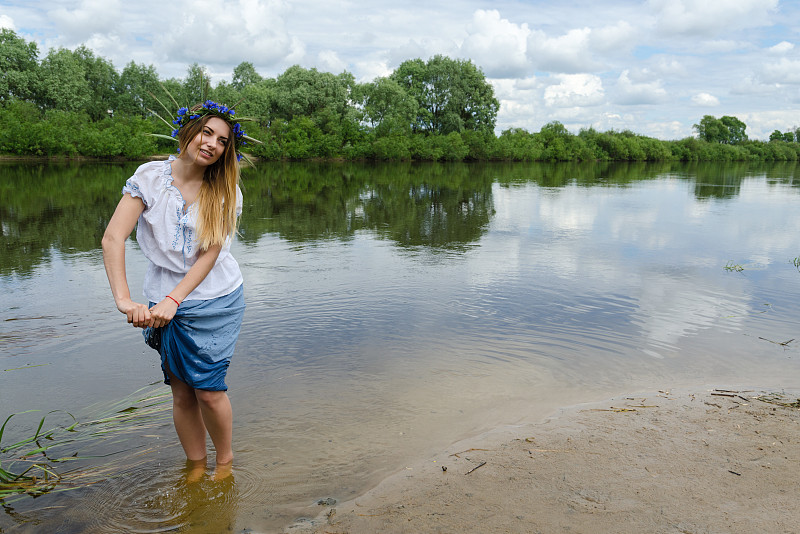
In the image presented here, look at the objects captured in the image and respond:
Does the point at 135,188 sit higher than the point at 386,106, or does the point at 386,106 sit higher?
the point at 386,106

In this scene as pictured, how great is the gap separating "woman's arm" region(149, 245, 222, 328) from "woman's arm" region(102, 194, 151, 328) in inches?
1.9

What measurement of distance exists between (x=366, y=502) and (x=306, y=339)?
10.1 feet

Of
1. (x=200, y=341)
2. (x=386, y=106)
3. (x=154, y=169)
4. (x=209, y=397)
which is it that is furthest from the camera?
(x=386, y=106)

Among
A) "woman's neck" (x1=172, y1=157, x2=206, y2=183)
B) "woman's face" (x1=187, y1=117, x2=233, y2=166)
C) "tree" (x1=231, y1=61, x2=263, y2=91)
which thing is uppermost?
"tree" (x1=231, y1=61, x2=263, y2=91)

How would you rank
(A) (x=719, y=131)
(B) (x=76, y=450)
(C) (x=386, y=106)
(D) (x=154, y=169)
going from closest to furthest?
(D) (x=154, y=169) < (B) (x=76, y=450) < (C) (x=386, y=106) < (A) (x=719, y=131)

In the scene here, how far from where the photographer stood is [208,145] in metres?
2.90

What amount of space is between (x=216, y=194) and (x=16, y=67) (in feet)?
207

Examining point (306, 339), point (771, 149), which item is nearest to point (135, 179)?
point (306, 339)

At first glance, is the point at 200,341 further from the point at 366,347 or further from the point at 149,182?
the point at 366,347

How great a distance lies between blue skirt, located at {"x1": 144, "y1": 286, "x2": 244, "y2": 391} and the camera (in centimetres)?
290

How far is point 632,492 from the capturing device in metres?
3.08

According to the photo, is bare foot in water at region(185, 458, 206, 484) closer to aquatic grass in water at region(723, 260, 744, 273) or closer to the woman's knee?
the woman's knee

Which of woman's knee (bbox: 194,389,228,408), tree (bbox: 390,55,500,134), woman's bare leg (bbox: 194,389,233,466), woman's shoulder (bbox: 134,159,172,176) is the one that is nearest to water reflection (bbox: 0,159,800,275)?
woman's bare leg (bbox: 194,389,233,466)

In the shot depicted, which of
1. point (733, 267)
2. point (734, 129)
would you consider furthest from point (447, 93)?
point (734, 129)
